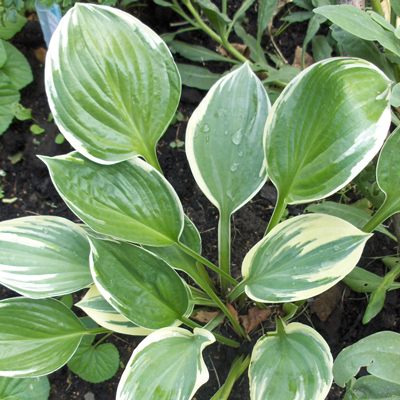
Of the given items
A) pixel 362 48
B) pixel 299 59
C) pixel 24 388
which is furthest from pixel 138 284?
pixel 299 59

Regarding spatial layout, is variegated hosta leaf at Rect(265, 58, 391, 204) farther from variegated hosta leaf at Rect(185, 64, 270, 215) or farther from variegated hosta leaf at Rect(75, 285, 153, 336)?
variegated hosta leaf at Rect(75, 285, 153, 336)

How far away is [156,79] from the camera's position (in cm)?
75

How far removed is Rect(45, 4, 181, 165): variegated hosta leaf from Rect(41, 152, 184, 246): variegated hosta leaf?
0.12 ft

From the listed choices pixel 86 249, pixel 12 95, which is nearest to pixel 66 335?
pixel 86 249

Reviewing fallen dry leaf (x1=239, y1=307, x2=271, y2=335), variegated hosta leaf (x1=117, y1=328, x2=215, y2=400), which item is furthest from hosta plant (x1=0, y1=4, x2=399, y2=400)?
fallen dry leaf (x1=239, y1=307, x2=271, y2=335)

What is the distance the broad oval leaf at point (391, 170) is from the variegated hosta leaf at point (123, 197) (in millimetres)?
433

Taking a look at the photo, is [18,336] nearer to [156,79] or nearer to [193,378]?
[193,378]

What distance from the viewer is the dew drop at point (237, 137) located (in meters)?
0.79

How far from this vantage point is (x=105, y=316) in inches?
31.8

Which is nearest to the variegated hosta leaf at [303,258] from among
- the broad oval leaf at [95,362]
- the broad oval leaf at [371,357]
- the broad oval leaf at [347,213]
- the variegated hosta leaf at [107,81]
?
the broad oval leaf at [371,357]

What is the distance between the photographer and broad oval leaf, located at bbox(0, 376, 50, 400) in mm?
892

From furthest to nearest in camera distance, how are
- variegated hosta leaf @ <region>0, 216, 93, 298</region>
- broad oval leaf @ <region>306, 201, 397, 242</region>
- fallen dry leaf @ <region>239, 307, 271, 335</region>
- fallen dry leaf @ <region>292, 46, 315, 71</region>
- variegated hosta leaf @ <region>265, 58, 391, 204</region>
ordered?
1. fallen dry leaf @ <region>292, 46, 315, 71</region>
2. fallen dry leaf @ <region>239, 307, 271, 335</region>
3. broad oval leaf @ <region>306, 201, 397, 242</region>
4. variegated hosta leaf @ <region>0, 216, 93, 298</region>
5. variegated hosta leaf @ <region>265, 58, 391, 204</region>

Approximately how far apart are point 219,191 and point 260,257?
0.20m

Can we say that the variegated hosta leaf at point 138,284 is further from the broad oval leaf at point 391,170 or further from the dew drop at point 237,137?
the broad oval leaf at point 391,170
